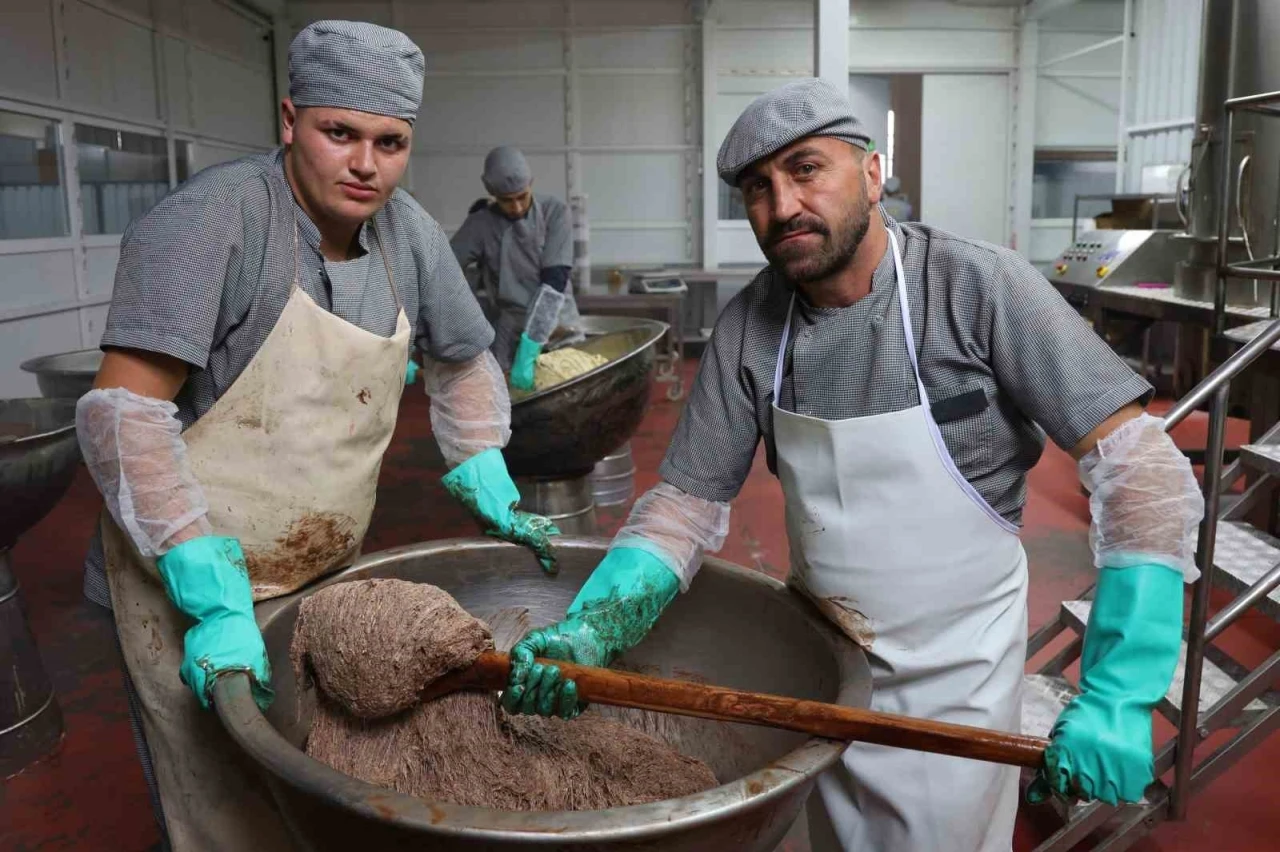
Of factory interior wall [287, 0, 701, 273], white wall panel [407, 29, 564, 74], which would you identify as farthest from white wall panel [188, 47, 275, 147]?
white wall panel [407, 29, 564, 74]

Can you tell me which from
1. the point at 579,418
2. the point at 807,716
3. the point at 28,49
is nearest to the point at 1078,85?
the point at 579,418

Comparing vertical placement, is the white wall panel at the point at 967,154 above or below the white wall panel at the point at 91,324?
above

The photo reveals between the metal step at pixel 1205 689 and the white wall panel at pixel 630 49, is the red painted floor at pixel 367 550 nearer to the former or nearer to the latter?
the metal step at pixel 1205 689

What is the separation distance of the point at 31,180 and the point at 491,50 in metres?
4.97

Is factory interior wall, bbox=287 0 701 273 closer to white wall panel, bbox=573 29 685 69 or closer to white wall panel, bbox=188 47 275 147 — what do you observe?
white wall panel, bbox=573 29 685 69

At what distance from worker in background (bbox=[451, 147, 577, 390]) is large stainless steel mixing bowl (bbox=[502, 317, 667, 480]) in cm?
123

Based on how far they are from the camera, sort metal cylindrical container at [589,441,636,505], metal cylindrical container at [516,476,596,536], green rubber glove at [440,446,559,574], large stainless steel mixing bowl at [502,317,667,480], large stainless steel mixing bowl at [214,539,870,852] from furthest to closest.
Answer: metal cylindrical container at [589,441,636,505] → metal cylindrical container at [516,476,596,536] → large stainless steel mixing bowl at [502,317,667,480] → green rubber glove at [440,446,559,574] → large stainless steel mixing bowl at [214,539,870,852]

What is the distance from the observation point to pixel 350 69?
Answer: 1.60 m

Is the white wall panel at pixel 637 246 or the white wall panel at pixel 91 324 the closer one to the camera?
the white wall panel at pixel 91 324

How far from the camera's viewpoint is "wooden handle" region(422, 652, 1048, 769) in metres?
1.17

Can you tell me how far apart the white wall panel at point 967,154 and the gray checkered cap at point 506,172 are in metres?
6.03

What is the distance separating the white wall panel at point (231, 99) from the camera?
313 inches

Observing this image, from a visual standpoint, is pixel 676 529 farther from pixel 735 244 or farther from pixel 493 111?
pixel 493 111

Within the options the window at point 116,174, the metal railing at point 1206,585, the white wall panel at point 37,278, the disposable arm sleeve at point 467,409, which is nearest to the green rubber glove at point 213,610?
the disposable arm sleeve at point 467,409
